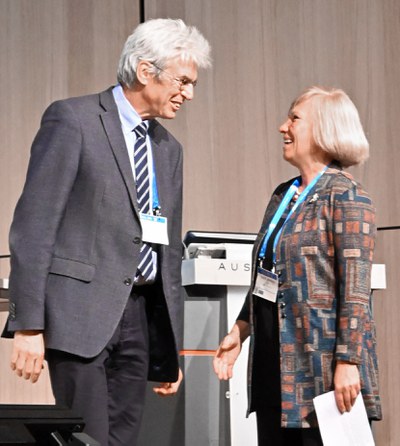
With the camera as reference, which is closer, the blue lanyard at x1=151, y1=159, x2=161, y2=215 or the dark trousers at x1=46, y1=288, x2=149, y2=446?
→ the dark trousers at x1=46, y1=288, x2=149, y2=446

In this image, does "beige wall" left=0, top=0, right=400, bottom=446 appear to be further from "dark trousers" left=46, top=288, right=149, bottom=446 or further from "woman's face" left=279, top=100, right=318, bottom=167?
"dark trousers" left=46, top=288, right=149, bottom=446

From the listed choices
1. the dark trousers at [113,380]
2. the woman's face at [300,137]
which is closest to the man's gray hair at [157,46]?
the woman's face at [300,137]

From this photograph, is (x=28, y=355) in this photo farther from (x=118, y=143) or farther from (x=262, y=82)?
(x=262, y=82)

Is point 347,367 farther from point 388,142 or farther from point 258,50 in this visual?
point 258,50

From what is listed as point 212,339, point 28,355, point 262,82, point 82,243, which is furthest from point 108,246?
point 262,82

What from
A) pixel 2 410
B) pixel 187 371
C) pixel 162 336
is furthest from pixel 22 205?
pixel 187 371

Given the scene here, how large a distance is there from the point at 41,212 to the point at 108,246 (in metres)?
0.18

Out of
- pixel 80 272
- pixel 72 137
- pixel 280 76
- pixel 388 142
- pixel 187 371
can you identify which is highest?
pixel 280 76

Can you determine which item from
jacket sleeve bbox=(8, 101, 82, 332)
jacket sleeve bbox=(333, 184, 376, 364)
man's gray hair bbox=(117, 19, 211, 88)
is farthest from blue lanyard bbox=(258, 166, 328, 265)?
jacket sleeve bbox=(8, 101, 82, 332)

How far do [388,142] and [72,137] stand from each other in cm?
258

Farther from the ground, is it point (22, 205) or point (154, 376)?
point (22, 205)

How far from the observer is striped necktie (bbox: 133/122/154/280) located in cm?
220

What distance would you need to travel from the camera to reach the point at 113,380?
2.17m

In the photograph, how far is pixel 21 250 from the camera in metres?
2.06
